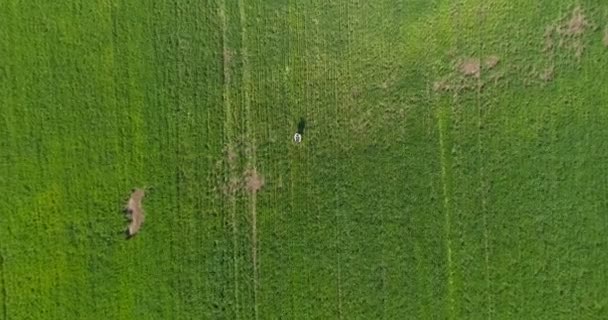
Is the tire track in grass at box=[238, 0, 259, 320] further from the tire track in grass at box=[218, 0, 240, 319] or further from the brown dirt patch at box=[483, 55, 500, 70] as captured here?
the brown dirt patch at box=[483, 55, 500, 70]

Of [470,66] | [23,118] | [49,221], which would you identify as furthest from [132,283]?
[470,66]

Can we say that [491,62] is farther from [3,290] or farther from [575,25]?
[3,290]

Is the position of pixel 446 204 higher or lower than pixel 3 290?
higher

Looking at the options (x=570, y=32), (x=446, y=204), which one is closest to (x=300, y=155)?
(x=446, y=204)

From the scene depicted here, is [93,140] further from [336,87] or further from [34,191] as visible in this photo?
[336,87]

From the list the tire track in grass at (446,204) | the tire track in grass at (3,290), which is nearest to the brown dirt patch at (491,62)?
the tire track in grass at (446,204)

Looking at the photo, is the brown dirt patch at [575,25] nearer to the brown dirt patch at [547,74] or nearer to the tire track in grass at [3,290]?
the brown dirt patch at [547,74]

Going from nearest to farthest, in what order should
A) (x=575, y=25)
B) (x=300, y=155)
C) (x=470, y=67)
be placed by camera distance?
(x=575, y=25) → (x=470, y=67) → (x=300, y=155)
